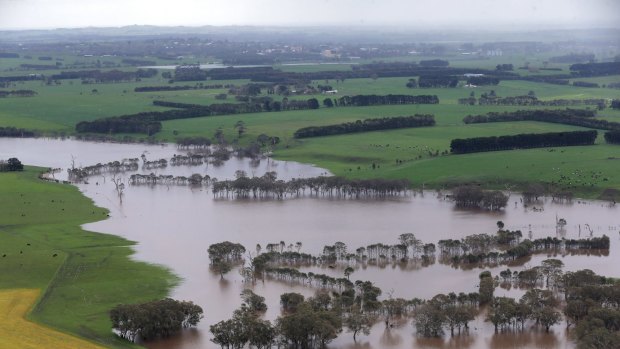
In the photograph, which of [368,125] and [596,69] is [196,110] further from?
[596,69]

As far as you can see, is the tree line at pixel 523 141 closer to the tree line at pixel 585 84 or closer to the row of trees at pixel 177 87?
the tree line at pixel 585 84

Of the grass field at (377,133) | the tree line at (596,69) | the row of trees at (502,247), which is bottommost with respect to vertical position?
the row of trees at (502,247)

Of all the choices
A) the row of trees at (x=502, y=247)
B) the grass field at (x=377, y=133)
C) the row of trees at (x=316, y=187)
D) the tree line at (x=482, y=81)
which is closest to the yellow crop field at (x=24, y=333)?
the row of trees at (x=502, y=247)

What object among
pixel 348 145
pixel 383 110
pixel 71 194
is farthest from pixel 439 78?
pixel 71 194

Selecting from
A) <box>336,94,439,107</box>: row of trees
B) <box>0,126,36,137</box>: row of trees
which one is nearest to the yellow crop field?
<box>0,126,36,137</box>: row of trees

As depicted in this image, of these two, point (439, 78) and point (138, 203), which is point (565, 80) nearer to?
point (439, 78)

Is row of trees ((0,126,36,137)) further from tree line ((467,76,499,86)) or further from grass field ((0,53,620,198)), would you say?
tree line ((467,76,499,86))

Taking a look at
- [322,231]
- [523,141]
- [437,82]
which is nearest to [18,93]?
[437,82]
